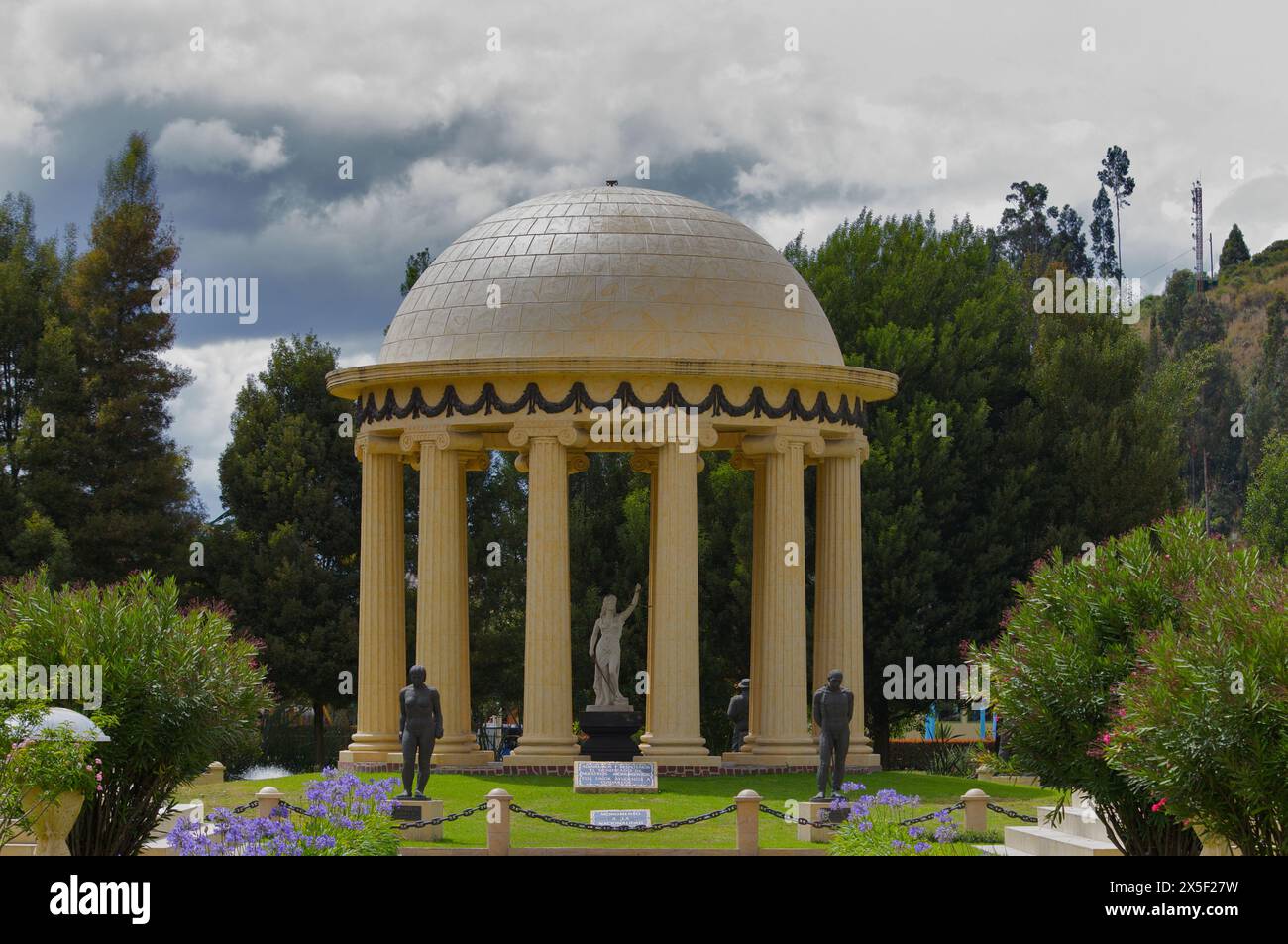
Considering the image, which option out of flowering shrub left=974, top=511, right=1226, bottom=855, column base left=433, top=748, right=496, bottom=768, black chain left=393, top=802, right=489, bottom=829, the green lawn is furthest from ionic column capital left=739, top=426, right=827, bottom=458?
flowering shrub left=974, top=511, right=1226, bottom=855

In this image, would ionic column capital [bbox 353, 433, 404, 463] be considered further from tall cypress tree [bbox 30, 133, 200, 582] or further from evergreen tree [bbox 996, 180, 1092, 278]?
evergreen tree [bbox 996, 180, 1092, 278]

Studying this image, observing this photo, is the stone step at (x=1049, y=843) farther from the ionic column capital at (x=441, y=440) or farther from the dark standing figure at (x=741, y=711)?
the ionic column capital at (x=441, y=440)

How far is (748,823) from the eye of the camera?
33.4 metres

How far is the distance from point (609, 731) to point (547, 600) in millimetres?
3778

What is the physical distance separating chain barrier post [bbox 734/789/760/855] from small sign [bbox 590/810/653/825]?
247 centimetres

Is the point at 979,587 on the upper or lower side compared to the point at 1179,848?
upper

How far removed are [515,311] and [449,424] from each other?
10.0 ft

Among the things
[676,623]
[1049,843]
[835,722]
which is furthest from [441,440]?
[1049,843]

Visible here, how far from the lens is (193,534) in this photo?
212 feet

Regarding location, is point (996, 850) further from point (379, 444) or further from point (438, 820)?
point (379, 444)

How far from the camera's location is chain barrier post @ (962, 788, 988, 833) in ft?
119

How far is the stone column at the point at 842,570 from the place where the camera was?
4953cm
